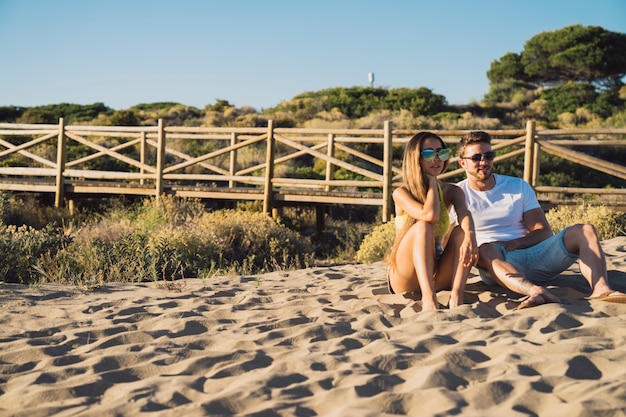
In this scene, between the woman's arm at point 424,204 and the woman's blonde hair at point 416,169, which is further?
the woman's blonde hair at point 416,169

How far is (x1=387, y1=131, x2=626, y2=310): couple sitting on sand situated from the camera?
15.0 feet

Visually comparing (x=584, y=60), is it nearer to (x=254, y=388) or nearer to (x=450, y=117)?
(x=450, y=117)

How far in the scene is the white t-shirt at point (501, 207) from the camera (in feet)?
16.6

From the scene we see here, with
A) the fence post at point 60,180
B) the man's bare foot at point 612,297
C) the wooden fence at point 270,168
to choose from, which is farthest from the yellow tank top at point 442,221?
the fence post at point 60,180

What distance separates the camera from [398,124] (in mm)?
23688

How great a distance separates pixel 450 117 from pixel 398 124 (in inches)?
144

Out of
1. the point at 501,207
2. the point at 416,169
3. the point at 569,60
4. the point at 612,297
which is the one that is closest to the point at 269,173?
the point at 501,207

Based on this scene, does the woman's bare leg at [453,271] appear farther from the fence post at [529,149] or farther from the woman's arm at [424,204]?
the fence post at [529,149]

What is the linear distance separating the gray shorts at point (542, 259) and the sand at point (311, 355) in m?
0.15

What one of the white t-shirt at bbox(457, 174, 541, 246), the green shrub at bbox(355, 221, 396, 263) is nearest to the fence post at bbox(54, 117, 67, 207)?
the green shrub at bbox(355, 221, 396, 263)

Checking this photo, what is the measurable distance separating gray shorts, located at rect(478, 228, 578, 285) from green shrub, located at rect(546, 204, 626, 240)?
401 centimetres

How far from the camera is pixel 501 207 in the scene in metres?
5.05

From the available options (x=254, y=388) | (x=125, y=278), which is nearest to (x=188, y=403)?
(x=254, y=388)

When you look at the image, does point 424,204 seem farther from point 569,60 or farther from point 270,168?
point 569,60
